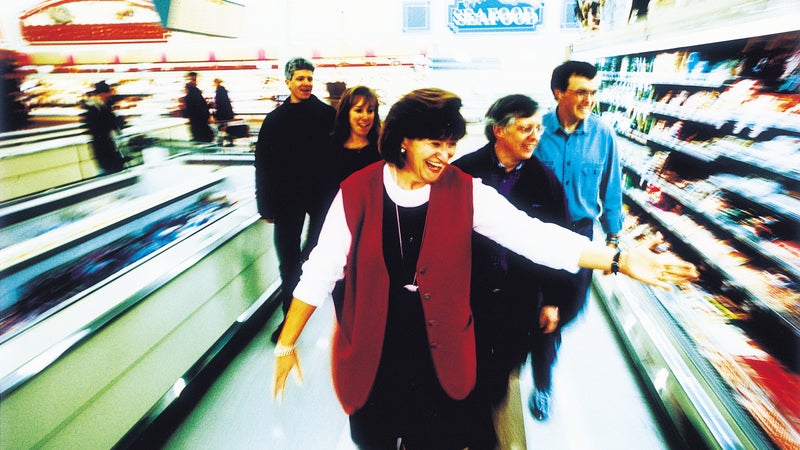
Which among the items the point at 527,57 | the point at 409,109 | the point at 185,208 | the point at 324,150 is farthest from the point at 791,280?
the point at 527,57

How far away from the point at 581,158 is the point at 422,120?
1179 mm

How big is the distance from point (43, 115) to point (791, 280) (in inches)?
454

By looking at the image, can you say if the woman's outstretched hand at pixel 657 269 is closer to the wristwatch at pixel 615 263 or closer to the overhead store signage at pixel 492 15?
the wristwatch at pixel 615 263

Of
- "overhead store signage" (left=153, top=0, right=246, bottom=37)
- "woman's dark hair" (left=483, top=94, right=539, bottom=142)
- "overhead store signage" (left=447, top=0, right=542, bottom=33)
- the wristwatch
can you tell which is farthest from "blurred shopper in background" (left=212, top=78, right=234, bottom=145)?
the wristwatch

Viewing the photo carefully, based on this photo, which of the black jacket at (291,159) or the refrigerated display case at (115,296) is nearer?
the refrigerated display case at (115,296)

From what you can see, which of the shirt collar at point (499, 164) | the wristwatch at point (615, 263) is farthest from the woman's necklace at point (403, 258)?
the shirt collar at point (499, 164)

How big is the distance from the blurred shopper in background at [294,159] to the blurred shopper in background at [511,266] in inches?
44.0

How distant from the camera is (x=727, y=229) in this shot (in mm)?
1885

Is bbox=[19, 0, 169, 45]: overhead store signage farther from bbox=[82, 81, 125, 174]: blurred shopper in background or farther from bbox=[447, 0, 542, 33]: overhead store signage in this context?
bbox=[447, 0, 542, 33]: overhead store signage

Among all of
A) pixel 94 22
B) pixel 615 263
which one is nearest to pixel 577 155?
pixel 615 263

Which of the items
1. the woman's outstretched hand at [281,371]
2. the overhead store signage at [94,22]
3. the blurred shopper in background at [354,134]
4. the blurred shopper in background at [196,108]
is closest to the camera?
the woman's outstretched hand at [281,371]

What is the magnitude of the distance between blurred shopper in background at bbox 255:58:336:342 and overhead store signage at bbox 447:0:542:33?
4.47 metres

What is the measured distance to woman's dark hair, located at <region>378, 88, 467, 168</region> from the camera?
1.14 m

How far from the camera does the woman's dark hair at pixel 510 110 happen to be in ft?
5.22
